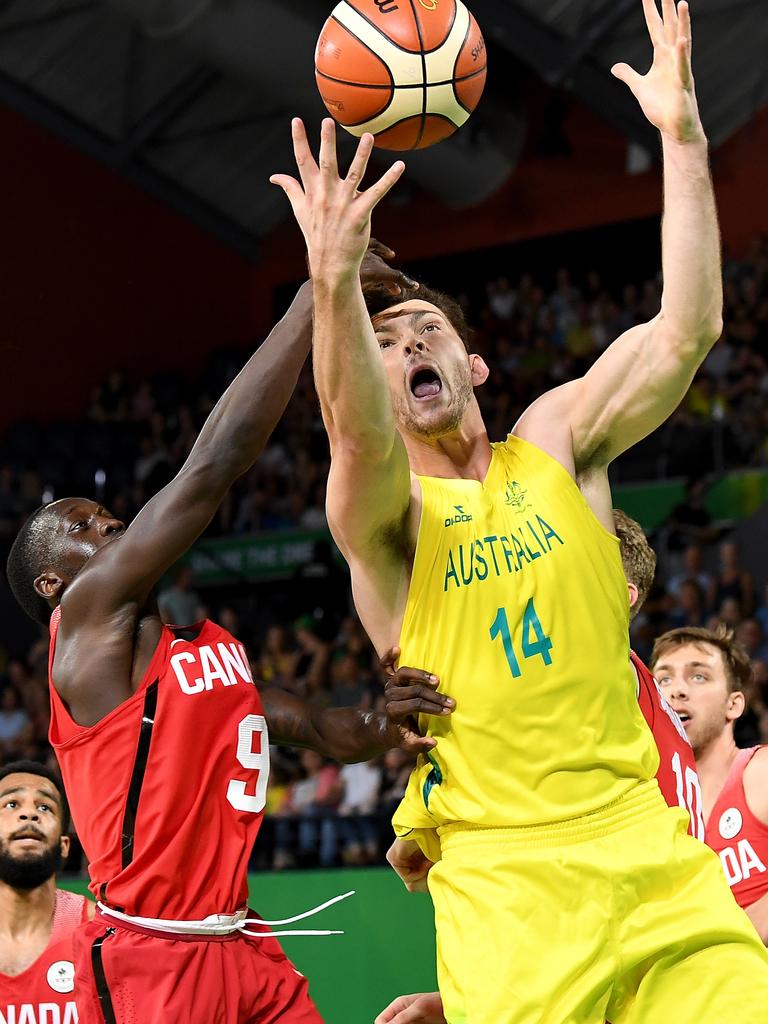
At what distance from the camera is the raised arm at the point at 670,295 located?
10.3ft

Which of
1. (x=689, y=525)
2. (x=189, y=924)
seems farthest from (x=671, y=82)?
(x=689, y=525)

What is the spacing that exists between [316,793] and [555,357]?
23.0ft

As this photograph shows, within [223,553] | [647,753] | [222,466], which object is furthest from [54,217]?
[647,753]

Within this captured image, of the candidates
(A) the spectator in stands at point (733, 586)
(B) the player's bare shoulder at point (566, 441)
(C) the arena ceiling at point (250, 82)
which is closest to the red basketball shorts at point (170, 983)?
(B) the player's bare shoulder at point (566, 441)

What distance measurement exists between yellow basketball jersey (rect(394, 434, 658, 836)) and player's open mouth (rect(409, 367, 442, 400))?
0.25 meters

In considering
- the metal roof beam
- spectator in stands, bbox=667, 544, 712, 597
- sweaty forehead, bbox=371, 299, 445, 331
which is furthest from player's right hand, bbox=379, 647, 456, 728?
the metal roof beam

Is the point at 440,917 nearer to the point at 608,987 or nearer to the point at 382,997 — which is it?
the point at 608,987

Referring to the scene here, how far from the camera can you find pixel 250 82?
14.7 meters

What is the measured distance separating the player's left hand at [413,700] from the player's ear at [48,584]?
144 centimetres

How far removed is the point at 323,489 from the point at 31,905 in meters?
9.37

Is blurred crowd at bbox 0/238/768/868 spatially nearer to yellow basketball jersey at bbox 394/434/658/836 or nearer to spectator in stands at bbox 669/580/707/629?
spectator in stands at bbox 669/580/707/629

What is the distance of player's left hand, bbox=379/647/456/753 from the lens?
313cm

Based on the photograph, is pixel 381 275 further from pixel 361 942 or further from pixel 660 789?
pixel 361 942

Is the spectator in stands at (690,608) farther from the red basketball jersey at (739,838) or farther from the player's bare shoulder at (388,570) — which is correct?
the player's bare shoulder at (388,570)
